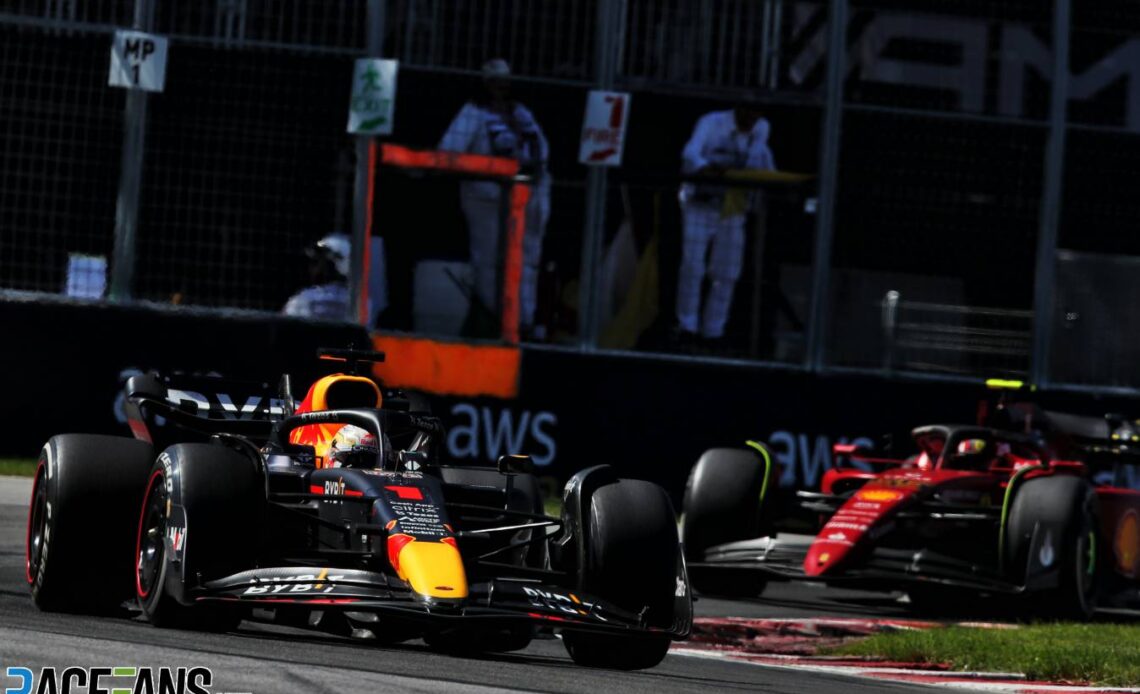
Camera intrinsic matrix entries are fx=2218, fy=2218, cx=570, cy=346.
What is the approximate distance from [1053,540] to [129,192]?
6968 mm

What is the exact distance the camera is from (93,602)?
8.20 m

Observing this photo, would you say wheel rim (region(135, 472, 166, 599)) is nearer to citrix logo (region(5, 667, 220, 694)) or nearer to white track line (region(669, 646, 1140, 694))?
citrix logo (region(5, 667, 220, 694))

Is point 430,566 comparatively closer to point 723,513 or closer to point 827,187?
point 723,513

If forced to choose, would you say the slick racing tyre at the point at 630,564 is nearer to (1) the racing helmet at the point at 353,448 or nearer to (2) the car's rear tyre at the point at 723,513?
(1) the racing helmet at the point at 353,448

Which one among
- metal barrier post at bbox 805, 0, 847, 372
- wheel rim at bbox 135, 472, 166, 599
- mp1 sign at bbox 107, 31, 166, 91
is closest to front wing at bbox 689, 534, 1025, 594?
metal barrier post at bbox 805, 0, 847, 372

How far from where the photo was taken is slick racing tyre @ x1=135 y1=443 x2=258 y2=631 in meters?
7.51

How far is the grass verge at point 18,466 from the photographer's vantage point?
14.4m

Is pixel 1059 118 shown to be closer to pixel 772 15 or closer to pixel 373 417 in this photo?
pixel 772 15

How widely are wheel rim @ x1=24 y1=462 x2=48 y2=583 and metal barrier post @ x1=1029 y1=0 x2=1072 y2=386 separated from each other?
9.61 meters

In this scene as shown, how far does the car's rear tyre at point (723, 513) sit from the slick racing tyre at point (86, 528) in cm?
475

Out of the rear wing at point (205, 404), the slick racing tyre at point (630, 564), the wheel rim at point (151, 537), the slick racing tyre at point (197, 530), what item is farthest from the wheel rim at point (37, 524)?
the slick racing tyre at point (630, 564)

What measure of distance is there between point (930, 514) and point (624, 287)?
4.28 m

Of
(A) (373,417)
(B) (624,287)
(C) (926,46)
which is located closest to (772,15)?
(C) (926,46)

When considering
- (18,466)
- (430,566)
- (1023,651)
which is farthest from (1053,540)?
(18,466)
